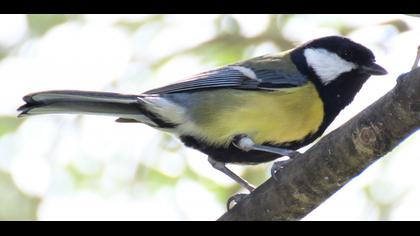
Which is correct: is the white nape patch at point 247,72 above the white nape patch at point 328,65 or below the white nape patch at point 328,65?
above

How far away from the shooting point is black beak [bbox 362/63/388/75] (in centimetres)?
402

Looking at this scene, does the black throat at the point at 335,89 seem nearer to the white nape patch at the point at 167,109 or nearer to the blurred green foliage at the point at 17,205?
the white nape patch at the point at 167,109

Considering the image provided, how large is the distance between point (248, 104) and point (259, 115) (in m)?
0.09

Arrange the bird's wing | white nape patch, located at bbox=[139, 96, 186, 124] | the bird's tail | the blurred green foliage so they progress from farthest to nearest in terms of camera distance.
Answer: the blurred green foliage
the bird's wing
white nape patch, located at bbox=[139, 96, 186, 124]
the bird's tail

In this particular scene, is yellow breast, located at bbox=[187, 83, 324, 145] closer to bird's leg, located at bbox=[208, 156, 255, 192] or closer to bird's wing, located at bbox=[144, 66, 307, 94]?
bird's wing, located at bbox=[144, 66, 307, 94]

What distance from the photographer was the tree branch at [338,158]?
2553 mm

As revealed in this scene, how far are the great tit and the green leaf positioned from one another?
1.47 m

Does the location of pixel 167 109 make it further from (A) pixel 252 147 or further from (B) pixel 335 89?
(B) pixel 335 89

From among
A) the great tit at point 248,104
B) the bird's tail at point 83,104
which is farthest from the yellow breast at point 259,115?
the bird's tail at point 83,104

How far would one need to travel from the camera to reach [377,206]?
481cm

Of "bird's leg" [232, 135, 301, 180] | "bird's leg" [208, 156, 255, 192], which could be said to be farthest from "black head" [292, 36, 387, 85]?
"bird's leg" [208, 156, 255, 192]

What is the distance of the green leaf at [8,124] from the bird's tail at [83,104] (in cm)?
155

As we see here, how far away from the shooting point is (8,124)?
16.9 feet
